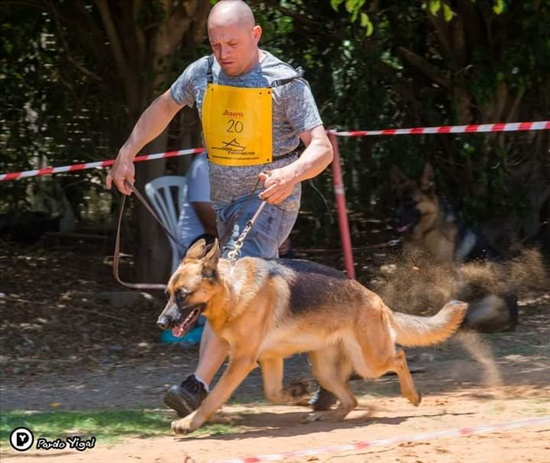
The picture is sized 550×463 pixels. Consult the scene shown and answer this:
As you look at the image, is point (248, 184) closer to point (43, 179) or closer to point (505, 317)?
point (505, 317)

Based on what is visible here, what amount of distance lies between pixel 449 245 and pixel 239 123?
3813mm

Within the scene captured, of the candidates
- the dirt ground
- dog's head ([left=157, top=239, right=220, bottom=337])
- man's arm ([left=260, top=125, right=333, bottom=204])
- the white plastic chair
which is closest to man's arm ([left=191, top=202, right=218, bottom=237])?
the dirt ground

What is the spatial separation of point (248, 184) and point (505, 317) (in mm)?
3613

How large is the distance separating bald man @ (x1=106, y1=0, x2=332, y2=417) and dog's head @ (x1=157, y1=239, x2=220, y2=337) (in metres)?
0.40

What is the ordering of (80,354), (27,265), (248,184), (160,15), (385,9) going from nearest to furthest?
(248,184)
(80,354)
(160,15)
(385,9)
(27,265)

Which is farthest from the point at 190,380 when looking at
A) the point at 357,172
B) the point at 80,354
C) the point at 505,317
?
the point at 357,172

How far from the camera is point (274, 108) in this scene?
18.2 feet

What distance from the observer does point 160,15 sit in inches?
362

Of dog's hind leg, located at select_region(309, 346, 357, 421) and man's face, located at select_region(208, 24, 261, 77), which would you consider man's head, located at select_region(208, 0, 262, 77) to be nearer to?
man's face, located at select_region(208, 24, 261, 77)

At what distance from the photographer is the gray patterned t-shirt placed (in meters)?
5.54

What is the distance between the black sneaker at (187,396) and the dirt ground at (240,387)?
0.18m

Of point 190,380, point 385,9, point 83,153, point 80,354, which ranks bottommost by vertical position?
point 80,354

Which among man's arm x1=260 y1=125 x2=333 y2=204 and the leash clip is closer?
man's arm x1=260 y1=125 x2=333 y2=204

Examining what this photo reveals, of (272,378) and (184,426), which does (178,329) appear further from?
(272,378)
